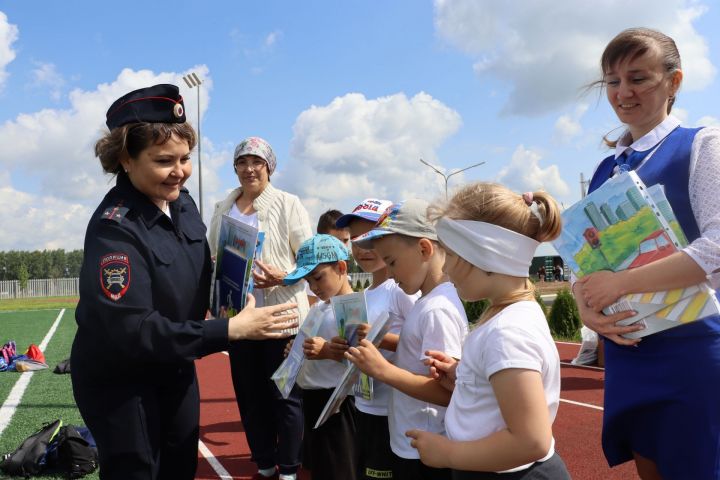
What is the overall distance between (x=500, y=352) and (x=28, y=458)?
4.72m

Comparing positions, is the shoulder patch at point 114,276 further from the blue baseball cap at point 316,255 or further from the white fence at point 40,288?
the white fence at point 40,288

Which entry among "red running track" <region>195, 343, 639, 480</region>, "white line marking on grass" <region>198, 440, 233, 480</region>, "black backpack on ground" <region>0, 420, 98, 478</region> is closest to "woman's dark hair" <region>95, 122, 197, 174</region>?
"red running track" <region>195, 343, 639, 480</region>

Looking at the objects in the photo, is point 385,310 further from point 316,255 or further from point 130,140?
point 130,140

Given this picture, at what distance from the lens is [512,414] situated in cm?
159

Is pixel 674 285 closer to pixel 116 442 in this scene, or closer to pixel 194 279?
pixel 194 279

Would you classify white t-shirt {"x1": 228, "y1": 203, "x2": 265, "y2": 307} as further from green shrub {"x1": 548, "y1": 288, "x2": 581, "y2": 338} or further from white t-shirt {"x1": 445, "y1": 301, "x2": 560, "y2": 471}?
green shrub {"x1": 548, "y1": 288, "x2": 581, "y2": 338}

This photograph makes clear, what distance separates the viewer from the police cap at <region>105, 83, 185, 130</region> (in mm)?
2355

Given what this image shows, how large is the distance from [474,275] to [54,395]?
8319mm

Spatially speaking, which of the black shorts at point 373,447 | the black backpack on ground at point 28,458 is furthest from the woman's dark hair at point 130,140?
the black backpack on ground at point 28,458

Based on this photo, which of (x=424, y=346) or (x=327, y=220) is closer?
(x=424, y=346)

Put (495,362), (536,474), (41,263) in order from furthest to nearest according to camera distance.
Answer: (41,263) < (536,474) < (495,362)

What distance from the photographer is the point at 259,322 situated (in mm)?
2396

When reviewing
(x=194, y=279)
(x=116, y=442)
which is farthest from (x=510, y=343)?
(x=116, y=442)

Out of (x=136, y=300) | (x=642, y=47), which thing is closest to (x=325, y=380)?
(x=136, y=300)
